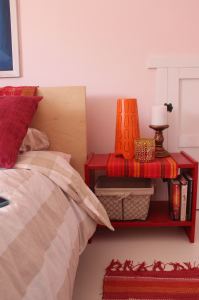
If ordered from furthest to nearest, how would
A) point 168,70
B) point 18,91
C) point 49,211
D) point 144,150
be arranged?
point 168,70, point 18,91, point 144,150, point 49,211

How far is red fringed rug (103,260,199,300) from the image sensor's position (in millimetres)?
1252

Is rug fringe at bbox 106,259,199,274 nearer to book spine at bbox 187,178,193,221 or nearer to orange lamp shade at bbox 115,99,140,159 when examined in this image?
book spine at bbox 187,178,193,221

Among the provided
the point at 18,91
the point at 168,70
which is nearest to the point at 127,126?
the point at 168,70

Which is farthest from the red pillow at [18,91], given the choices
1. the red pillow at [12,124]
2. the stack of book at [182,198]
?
the stack of book at [182,198]

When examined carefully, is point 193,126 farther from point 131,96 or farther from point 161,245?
point 161,245

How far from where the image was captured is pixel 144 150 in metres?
1.64

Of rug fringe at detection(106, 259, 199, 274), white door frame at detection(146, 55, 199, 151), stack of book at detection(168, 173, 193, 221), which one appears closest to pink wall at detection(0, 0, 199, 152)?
white door frame at detection(146, 55, 199, 151)

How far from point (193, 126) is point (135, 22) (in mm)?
758

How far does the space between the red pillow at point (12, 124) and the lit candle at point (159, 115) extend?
674 mm

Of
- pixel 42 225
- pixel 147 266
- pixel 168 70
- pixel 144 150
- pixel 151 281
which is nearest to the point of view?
pixel 42 225

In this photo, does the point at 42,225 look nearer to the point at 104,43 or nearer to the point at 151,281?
the point at 151,281

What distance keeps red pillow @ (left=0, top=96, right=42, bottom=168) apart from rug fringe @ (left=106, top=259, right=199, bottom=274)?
2.26 ft

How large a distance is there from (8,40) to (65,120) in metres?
0.65

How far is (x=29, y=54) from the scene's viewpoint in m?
1.96
